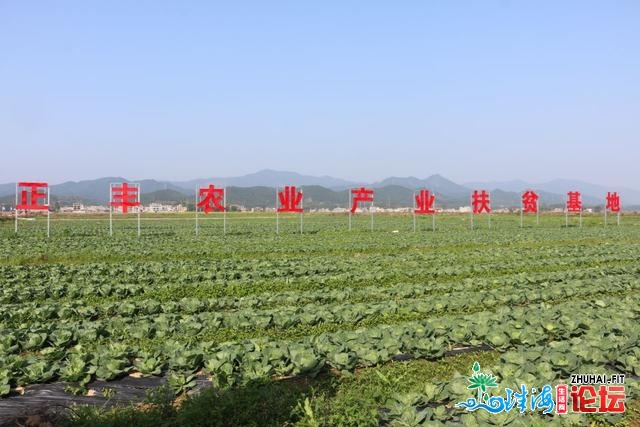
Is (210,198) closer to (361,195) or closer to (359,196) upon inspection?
(359,196)

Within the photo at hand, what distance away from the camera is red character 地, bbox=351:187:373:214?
37219 mm

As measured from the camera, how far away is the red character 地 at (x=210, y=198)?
106 ft

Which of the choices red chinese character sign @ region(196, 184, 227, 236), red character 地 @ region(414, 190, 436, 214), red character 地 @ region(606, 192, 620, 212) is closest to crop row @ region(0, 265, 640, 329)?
red chinese character sign @ region(196, 184, 227, 236)

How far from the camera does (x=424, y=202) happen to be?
132ft

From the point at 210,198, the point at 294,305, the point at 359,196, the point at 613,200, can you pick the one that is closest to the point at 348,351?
the point at 294,305

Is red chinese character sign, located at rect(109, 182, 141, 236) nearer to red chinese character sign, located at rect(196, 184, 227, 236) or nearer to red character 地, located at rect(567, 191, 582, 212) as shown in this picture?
red chinese character sign, located at rect(196, 184, 227, 236)

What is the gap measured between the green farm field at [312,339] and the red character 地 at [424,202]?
902 inches

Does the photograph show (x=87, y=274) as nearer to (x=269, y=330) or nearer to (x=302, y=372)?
(x=269, y=330)

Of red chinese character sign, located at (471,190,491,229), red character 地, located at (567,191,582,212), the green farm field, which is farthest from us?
red character 地, located at (567,191,582,212)

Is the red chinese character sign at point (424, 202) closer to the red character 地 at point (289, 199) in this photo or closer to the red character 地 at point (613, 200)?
the red character 地 at point (289, 199)

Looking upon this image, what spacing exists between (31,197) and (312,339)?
2599 centimetres

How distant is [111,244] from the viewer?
24.9 meters

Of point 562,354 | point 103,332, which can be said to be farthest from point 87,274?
point 562,354

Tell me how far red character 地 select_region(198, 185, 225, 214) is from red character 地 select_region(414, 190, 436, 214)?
49.7ft
